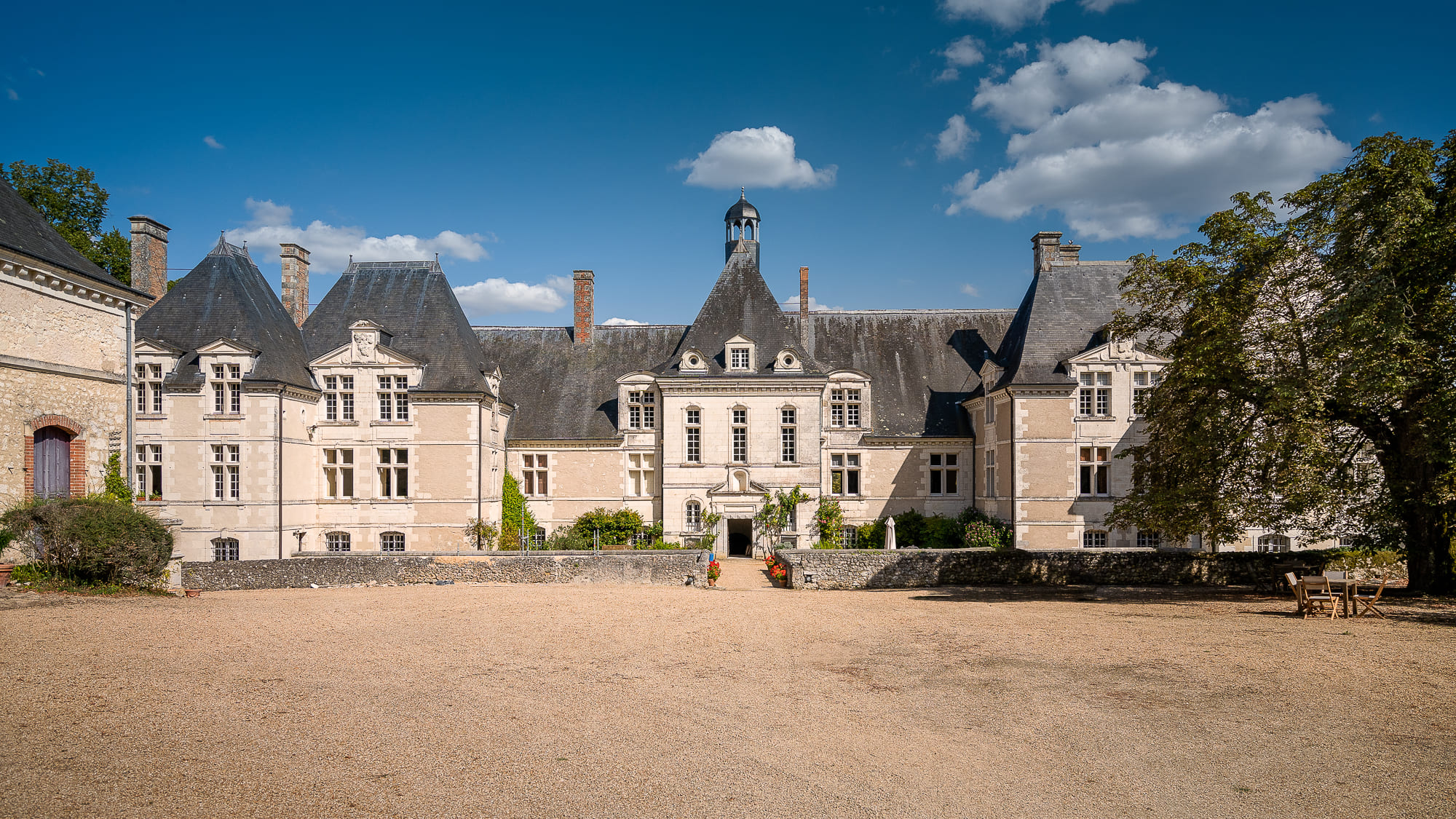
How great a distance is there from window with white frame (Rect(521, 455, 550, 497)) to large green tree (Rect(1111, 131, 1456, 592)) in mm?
16902

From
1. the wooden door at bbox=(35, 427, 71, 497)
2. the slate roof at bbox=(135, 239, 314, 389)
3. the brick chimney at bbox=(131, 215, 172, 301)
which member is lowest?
the wooden door at bbox=(35, 427, 71, 497)

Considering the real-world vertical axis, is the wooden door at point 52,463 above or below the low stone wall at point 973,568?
above

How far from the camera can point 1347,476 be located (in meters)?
13.3

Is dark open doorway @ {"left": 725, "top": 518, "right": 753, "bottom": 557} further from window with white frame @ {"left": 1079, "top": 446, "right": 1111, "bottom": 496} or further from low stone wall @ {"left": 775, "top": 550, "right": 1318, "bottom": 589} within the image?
window with white frame @ {"left": 1079, "top": 446, "right": 1111, "bottom": 496}

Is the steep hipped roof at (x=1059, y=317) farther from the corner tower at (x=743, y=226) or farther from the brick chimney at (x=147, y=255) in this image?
the brick chimney at (x=147, y=255)

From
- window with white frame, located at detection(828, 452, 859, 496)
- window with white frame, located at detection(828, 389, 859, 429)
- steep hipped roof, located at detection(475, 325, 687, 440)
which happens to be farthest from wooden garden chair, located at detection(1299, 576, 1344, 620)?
steep hipped roof, located at detection(475, 325, 687, 440)

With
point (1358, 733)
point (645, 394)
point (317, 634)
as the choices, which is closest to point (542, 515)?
point (645, 394)

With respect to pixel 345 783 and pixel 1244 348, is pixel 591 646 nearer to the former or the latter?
pixel 345 783

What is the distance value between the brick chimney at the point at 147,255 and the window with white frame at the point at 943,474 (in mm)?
24175

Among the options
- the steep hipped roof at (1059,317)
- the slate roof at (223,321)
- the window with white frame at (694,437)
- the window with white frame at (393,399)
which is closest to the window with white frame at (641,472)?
the window with white frame at (694,437)

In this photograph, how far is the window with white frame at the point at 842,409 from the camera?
25.5 metres

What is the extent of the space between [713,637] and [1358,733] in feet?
22.6

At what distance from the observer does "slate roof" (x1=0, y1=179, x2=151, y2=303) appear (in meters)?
13.9

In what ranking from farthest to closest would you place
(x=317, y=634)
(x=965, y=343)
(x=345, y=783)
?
(x=965, y=343), (x=317, y=634), (x=345, y=783)
